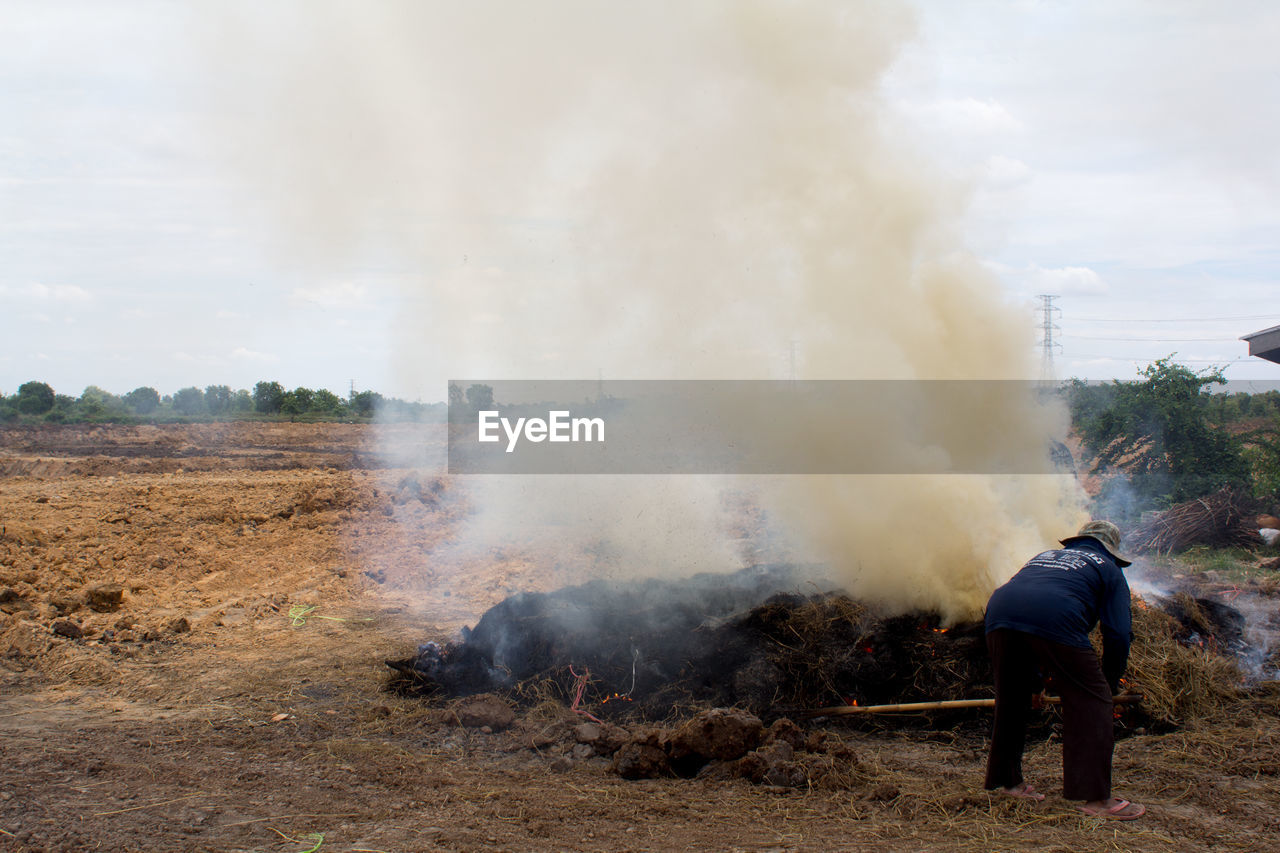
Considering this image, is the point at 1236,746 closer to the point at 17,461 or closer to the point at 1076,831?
the point at 1076,831

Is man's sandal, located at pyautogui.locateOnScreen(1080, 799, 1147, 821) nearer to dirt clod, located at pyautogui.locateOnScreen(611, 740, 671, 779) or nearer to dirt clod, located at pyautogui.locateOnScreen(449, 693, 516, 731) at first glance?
dirt clod, located at pyautogui.locateOnScreen(611, 740, 671, 779)

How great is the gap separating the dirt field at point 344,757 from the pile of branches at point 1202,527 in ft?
26.5

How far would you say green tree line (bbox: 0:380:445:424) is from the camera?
32.7 meters

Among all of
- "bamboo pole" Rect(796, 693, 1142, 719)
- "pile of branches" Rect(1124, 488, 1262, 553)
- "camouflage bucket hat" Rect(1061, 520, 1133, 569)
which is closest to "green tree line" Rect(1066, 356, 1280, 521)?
"pile of branches" Rect(1124, 488, 1262, 553)

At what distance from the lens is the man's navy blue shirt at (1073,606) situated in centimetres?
465

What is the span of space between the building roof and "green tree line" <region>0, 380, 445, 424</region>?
2269 cm

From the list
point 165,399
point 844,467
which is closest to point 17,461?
point 844,467

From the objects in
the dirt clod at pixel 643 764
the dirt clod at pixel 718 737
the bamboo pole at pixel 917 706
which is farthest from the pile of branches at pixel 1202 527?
the dirt clod at pixel 643 764

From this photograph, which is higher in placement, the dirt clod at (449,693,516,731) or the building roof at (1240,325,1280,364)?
the building roof at (1240,325,1280,364)

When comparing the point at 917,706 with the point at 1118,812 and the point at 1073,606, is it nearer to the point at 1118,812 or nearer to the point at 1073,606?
the point at 1118,812

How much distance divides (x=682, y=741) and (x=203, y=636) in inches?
258

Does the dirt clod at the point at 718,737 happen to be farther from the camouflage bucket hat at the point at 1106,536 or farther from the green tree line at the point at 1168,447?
the green tree line at the point at 1168,447

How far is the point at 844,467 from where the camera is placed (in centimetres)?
912

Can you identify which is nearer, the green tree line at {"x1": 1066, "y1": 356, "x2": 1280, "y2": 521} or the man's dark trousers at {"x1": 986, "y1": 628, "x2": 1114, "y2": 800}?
the man's dark trousers at {"x1": 986, "y1": 628, "x2": 1114, "y2": 800}
